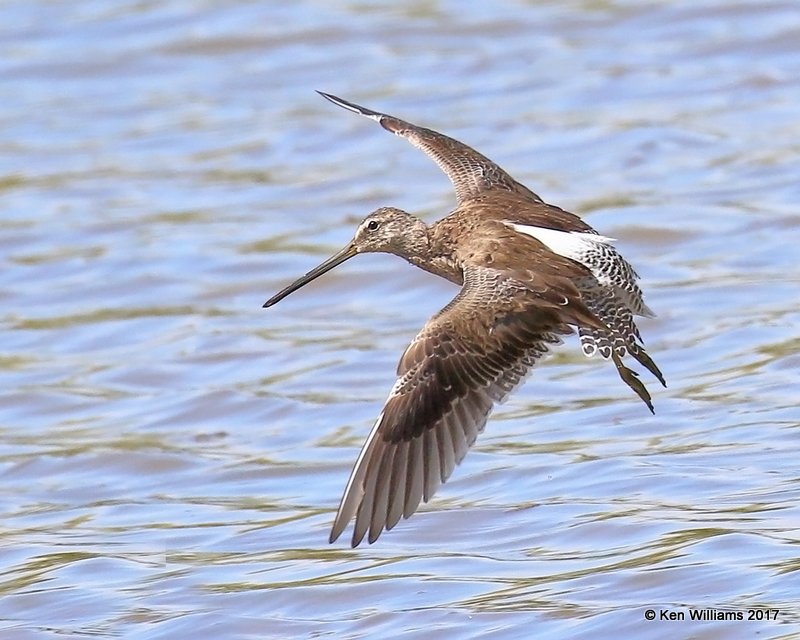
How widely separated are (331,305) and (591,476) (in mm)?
3006

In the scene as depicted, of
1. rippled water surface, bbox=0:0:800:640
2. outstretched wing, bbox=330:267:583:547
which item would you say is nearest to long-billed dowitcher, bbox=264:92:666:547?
→ outstretched wing, bbox=330:267:583:547

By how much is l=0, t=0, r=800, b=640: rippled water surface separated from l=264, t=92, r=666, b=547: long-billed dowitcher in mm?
490

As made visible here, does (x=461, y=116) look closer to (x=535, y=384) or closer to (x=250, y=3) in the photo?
(x=250, y=3)

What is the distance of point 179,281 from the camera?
396 inches

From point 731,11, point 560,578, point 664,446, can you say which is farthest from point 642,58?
point 560,578

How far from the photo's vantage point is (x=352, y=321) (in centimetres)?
945

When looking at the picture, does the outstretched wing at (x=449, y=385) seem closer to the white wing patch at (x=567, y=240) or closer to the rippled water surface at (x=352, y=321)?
the white wing patch at (x=567, y=240)

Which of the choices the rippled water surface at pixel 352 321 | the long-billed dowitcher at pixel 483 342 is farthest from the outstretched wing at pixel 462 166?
the rippled water surface at pixel 352 321

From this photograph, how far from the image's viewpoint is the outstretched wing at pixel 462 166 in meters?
7.05

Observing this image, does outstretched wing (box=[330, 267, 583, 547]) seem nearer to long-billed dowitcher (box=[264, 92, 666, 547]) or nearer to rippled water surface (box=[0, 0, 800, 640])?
long-billed dowitcher (box=[264, 92, 666, 547])

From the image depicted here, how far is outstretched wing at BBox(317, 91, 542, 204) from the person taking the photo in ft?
23.1

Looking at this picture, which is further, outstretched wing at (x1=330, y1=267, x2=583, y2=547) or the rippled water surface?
the rippled water surface

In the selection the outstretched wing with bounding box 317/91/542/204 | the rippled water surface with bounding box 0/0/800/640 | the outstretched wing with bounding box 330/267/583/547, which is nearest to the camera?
the outstretched wing with bounding box 330/267/583/547

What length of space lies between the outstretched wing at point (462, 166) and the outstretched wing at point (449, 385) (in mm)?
1145
